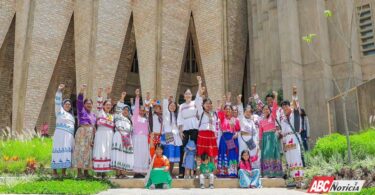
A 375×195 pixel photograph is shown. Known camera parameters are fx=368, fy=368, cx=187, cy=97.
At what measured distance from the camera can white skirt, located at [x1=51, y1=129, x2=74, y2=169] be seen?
7.27 m

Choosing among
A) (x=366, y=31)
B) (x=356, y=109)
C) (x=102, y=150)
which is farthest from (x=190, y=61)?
(x=102, y=150)

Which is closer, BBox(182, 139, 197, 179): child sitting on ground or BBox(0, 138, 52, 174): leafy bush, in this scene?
BBox(182, 139, 197, 179): child sitting on ground

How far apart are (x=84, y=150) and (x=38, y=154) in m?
3.83

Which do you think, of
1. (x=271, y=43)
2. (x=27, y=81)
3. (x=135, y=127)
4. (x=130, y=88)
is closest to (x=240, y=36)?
(x=271, y=43)

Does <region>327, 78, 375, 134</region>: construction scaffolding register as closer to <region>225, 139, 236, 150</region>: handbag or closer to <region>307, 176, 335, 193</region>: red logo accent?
<region>225, 139, 236, 150</region>: handbag

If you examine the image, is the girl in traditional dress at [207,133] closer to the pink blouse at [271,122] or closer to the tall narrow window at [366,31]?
the pink blouse at [271,122]

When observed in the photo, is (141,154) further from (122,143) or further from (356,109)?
(356,109)

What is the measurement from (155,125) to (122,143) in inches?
35.9

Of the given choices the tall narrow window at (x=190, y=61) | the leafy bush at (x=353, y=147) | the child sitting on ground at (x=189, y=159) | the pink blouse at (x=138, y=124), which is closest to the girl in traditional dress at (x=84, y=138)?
the pink blouse at (x=138, y=124)

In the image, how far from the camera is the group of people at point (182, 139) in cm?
735

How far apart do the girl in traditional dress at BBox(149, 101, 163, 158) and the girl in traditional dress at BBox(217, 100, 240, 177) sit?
1.35m

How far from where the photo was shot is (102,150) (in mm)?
7363

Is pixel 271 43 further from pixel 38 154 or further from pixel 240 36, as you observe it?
pixel 38 154

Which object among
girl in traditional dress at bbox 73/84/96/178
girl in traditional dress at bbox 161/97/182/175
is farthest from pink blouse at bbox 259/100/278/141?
girl in traditional dress at bbox 73/84/96/178
